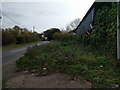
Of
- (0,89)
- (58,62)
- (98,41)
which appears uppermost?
(98,41)

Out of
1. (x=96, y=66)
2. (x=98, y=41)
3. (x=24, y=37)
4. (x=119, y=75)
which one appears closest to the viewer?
(x=119, y=75)

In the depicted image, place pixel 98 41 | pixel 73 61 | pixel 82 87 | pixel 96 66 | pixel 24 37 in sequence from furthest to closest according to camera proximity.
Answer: pixel 24 37, pixel 98 41, pixel 73 61, pixel 96 66, pixel 82 87

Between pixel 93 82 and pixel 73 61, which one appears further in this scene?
pixel 73 61

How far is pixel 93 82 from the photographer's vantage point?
10.8ft

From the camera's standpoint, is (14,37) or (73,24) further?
(73,24)

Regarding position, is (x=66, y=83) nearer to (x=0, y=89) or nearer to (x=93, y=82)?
(x=93, y=82)

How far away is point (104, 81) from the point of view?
332 cm

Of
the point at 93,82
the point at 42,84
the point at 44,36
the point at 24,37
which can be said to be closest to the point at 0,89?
the point at 42,84

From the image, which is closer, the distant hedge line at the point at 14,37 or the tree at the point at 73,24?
the distant hedge line at the point at 14,37

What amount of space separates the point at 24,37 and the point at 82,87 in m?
30.8

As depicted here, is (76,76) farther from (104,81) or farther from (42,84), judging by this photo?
(42,84)

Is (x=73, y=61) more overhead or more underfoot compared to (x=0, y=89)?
more overhead

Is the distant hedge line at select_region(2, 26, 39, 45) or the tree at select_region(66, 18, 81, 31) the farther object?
the tree at select_region(66, 18, 81, 31)

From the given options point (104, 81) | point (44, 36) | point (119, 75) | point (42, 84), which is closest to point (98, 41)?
point (119, 75)
